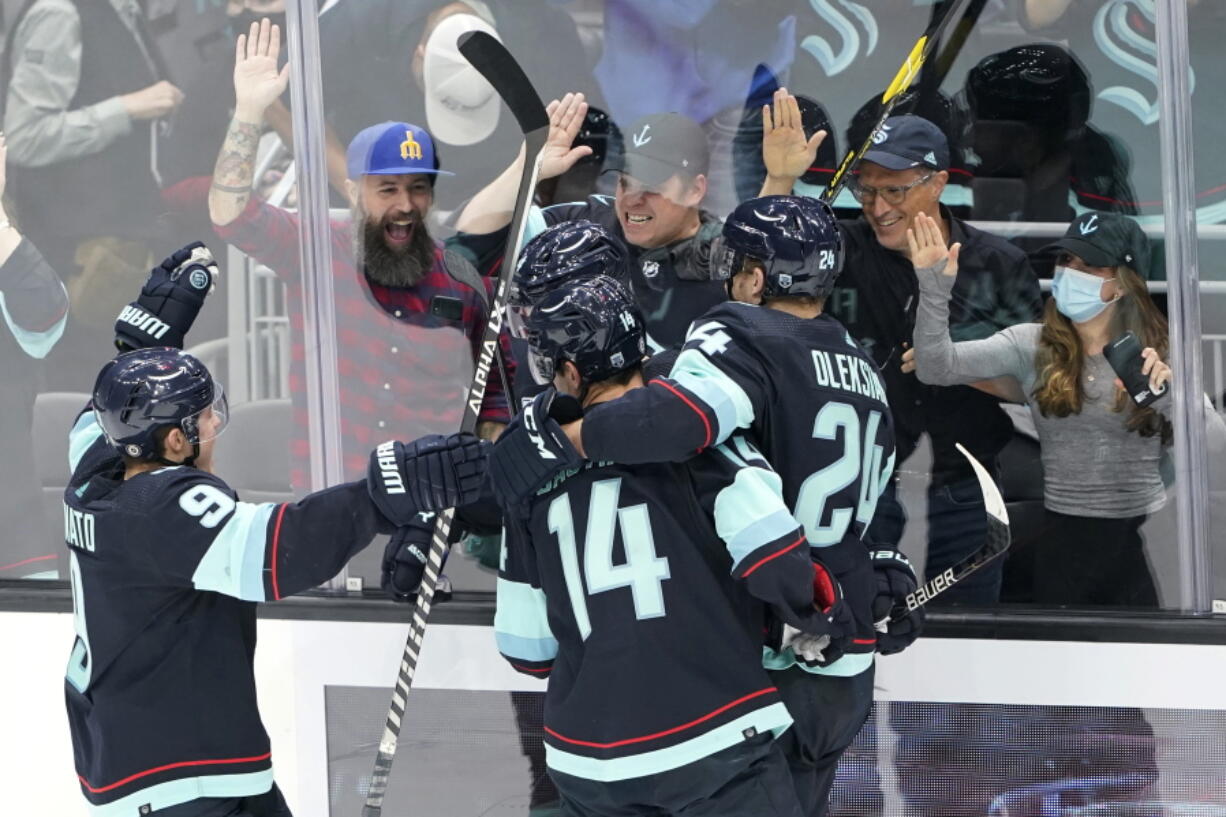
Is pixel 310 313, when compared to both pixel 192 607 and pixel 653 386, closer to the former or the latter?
pixel 192 607

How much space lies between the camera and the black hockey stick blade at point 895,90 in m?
2.85

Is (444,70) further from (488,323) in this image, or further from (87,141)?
(87,141)

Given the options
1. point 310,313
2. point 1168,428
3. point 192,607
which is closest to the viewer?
point 192,607

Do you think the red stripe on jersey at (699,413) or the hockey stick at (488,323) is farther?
the hockey stick at (488,323)

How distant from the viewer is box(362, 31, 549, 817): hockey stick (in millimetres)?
2553

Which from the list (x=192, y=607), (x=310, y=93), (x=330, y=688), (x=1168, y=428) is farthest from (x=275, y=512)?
(x=1168, y=428)

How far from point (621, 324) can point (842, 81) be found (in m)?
1.13

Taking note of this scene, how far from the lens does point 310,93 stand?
3082 mm

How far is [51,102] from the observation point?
3336 mm

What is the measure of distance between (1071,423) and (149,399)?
5.71 feet

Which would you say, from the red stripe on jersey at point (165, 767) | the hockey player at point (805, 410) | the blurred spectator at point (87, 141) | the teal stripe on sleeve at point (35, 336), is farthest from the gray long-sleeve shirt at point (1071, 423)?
the teal stripe on sleeve at point (35, 336)

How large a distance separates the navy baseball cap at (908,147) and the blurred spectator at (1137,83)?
0.27m

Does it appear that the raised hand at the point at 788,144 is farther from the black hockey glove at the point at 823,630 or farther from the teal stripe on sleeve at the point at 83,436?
the teal stripe on sleeve at the point at 83,436

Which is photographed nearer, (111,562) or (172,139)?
(111,562)
